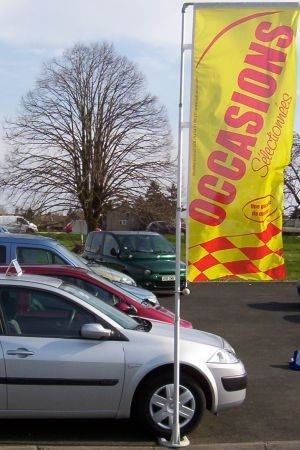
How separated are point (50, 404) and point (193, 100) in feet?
9.12

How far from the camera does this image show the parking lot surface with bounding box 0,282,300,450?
596 centimetres

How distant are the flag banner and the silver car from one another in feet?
3.61

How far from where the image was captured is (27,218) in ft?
131

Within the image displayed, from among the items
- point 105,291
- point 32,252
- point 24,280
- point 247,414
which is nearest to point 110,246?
point 32,252

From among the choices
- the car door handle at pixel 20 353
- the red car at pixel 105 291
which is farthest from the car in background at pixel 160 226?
the car door handle at pixel 20 353

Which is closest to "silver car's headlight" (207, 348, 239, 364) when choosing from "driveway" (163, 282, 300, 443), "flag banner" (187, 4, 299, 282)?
"driveway" (163, 282, 300, 443)

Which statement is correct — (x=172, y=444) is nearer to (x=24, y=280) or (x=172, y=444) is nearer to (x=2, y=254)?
(x=24, y=280)

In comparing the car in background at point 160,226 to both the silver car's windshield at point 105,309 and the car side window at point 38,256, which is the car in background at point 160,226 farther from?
the silver car's windshield at point 105,309

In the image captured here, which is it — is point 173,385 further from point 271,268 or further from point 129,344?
point 271,268

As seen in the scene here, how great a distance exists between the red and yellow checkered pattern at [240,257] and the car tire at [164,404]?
91cm

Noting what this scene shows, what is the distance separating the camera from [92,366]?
5.77 m

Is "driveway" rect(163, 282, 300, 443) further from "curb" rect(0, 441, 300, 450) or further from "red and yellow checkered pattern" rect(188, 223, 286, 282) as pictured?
"red and yellow checkered pattern" rect(188, 223, 286, 282)

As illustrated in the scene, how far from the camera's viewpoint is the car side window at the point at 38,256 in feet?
→ 37.8

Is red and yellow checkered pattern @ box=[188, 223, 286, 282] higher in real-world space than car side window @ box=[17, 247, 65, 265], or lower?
higher
